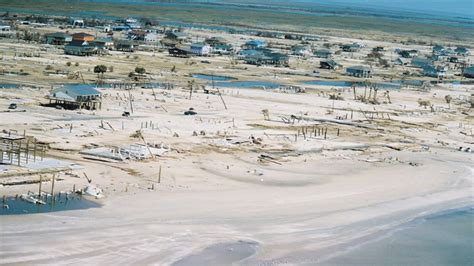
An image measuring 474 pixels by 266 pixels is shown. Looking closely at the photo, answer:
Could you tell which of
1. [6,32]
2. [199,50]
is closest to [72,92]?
[199,50]

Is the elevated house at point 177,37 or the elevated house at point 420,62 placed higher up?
the elevated house at point 420,62

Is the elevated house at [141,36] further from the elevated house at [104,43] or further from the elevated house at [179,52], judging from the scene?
the elevated house at [179,52]

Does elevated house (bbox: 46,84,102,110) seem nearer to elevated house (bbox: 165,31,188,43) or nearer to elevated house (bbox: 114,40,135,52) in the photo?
elevated house (bbox: 114,40,135,52)

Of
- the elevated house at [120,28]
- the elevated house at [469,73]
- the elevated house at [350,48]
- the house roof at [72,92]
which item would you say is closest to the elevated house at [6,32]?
the elevated house at [120,28]

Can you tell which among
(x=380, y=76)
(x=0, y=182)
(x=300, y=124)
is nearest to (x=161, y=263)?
(x=0, y=182)

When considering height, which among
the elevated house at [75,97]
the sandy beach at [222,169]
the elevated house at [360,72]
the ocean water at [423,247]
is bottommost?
the ocean water at [423,247]

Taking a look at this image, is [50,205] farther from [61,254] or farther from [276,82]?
[276,82]
